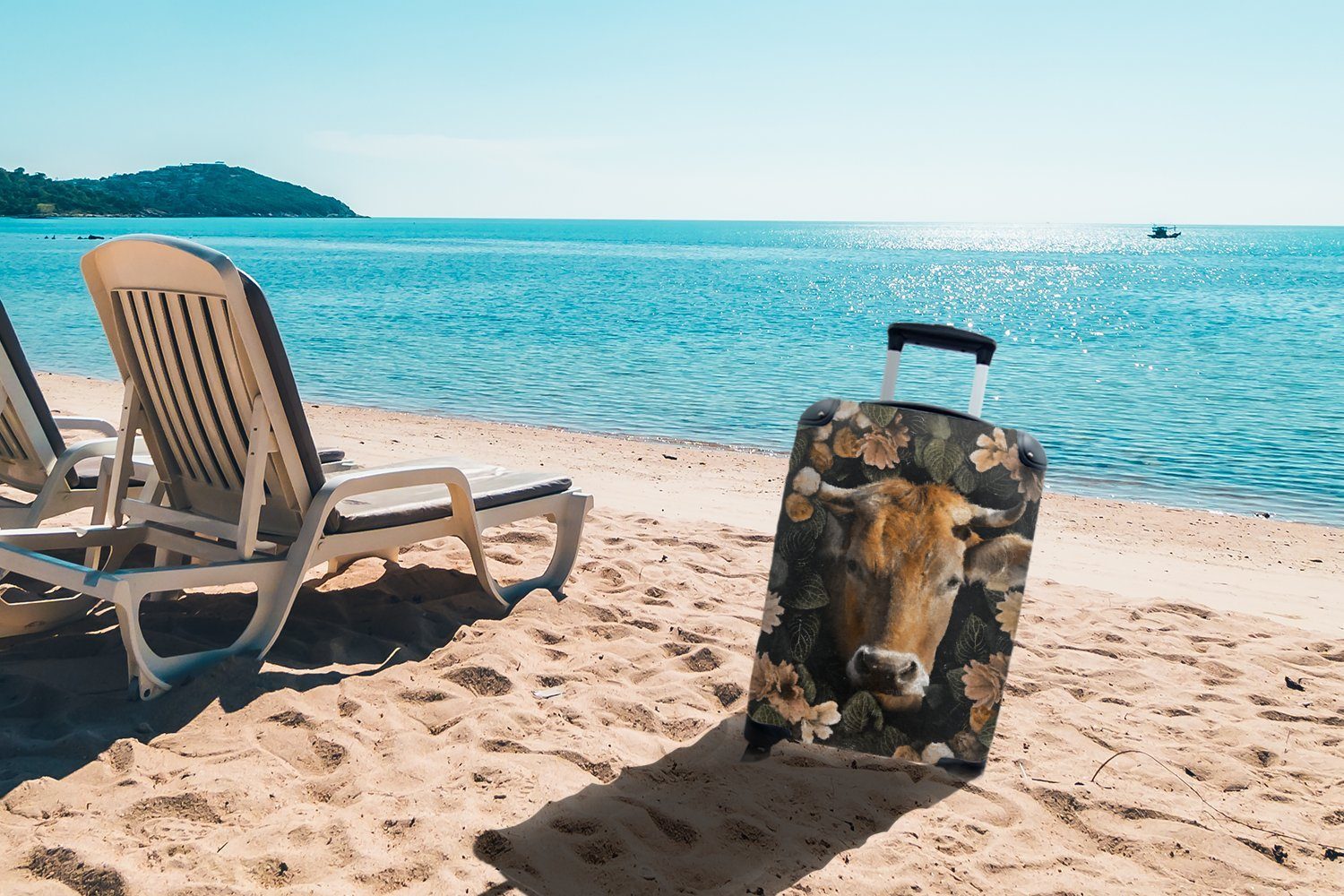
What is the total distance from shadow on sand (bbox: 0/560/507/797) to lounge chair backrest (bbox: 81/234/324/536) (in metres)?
0.48

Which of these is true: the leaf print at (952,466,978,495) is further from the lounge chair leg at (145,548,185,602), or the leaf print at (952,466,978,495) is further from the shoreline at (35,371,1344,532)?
the shoreline at (35,371,1344,532)

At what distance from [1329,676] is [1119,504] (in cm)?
540

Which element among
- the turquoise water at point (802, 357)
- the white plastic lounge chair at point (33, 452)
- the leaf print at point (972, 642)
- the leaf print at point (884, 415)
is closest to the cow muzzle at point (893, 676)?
the leaf print at point (972, 642)

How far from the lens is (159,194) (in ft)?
497

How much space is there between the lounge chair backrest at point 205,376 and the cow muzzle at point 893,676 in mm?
1997

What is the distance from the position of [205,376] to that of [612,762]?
195 centimetres

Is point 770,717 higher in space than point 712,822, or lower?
higher

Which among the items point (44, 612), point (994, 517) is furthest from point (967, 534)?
point (44, 612)

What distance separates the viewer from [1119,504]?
937 cm

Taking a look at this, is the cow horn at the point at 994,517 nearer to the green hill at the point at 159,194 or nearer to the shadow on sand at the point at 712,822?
the shadow on sand at the point at 712,822

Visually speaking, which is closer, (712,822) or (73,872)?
(73,872)

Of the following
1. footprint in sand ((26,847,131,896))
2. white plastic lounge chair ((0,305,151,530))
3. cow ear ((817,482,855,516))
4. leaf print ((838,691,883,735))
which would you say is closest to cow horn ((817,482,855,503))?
cow ear ((817,482,855,516))

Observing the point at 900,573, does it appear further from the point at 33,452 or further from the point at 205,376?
the point at 33,452

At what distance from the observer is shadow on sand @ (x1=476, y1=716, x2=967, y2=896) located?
2.50 m
